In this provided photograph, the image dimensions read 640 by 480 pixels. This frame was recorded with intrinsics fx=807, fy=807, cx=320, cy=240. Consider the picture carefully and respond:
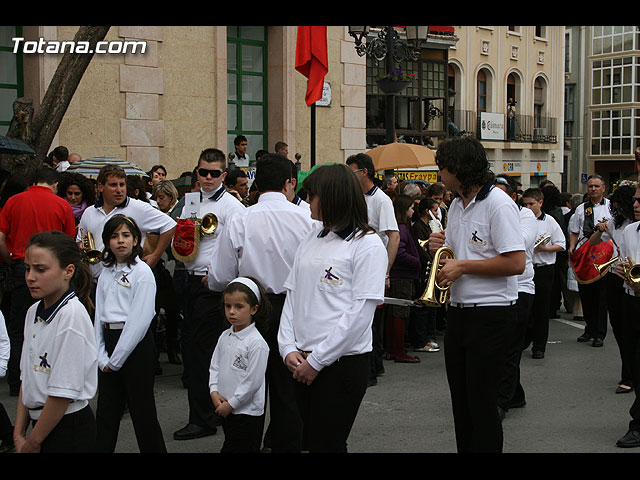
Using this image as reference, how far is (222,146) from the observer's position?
618 inches

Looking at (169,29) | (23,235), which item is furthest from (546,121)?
(23,235)

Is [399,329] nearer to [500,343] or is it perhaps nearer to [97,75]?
[500,343]

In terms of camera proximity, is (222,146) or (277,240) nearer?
(277,240)

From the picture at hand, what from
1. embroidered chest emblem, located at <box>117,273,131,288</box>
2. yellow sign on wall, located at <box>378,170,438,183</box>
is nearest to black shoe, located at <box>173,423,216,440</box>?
embroidered chest emblem, located at <box>117,273,131,288</box>

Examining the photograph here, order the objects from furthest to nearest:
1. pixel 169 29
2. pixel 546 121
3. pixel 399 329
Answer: pixel 546 121
pixel 169 29
pixel 399 329

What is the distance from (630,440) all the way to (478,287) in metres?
2.44

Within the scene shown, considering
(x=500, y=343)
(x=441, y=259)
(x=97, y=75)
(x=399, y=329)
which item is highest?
(x=97, y=75)

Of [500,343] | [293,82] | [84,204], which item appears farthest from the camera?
[293,82]

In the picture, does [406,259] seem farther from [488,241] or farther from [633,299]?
[488,241]

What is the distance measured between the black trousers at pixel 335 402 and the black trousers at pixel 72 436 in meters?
1.07

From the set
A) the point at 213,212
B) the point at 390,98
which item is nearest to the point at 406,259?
the point at 213,212

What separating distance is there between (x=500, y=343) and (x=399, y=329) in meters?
4.79

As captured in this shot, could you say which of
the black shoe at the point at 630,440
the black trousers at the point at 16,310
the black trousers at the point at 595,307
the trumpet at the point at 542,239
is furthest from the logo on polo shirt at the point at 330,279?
the black trousers at the point at 595,307

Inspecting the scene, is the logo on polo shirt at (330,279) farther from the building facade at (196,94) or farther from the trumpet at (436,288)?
the building facade at (196,94)
